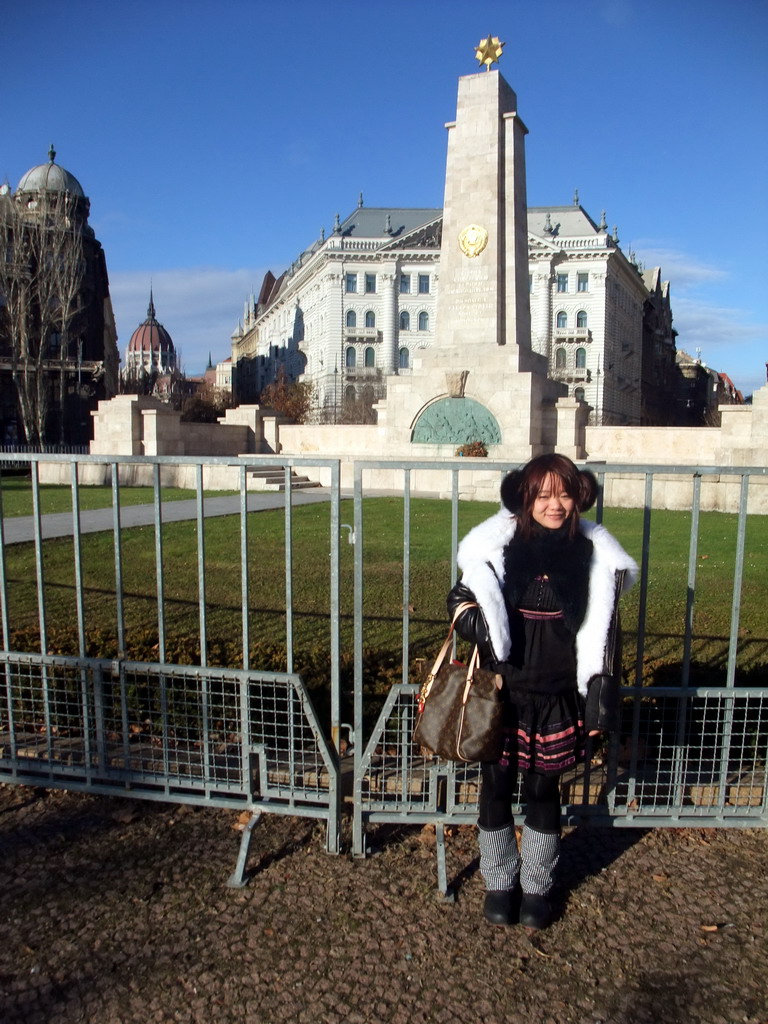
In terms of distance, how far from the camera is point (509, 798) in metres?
3.13

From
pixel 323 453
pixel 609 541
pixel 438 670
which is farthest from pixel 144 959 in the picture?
pixel 323 453

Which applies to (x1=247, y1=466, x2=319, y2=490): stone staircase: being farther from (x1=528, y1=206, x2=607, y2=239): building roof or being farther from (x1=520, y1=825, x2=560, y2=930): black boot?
(x1=528, y1=206, x2=607, y2=239): building roof

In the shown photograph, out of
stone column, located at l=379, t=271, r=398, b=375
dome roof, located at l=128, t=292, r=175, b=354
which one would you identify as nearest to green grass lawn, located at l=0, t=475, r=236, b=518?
stone column, located at l=379, t=271, r=398, b=375

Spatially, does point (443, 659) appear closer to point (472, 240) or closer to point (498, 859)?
A: point (498, 859)

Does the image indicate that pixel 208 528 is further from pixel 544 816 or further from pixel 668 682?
pixel 544 816

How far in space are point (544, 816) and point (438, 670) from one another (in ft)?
2.52

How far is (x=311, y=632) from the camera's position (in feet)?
20.1

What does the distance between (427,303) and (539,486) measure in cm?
7921

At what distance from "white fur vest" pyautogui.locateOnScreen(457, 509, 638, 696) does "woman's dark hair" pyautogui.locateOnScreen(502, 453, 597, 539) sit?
9 cm

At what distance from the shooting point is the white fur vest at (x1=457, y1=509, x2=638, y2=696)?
291 cm

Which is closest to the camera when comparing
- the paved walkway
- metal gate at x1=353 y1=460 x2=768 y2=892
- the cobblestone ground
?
the cobblestone ground

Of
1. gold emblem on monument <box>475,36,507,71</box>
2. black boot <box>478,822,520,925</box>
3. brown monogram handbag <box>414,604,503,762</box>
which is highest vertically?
gold emblem on monument <box>475,36,507,71</box>

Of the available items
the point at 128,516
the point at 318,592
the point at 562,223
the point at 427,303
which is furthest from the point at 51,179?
the point at 318,592

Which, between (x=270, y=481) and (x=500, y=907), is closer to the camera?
(x=500, y=907)
